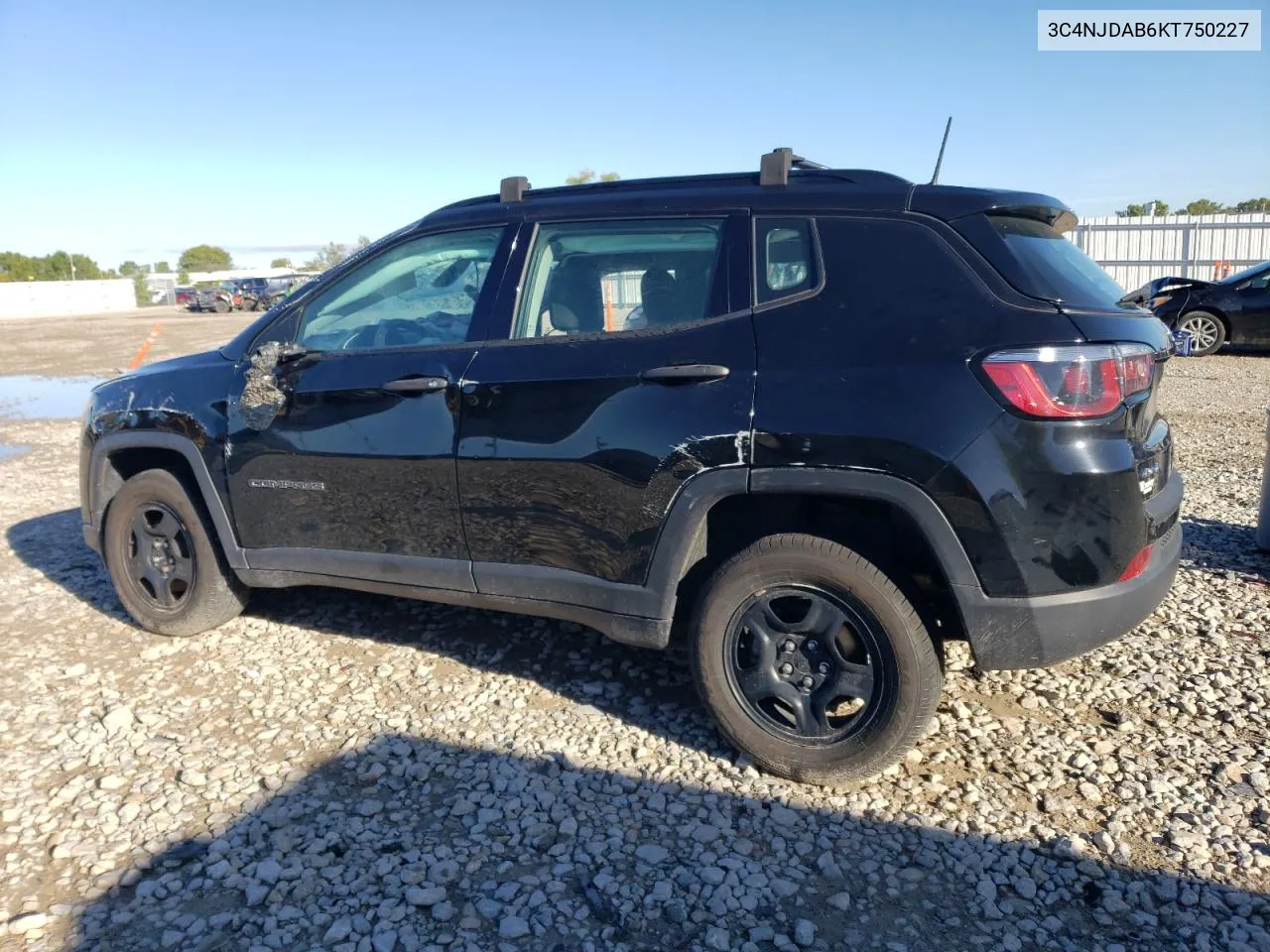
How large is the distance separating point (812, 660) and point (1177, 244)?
2384 centimetres

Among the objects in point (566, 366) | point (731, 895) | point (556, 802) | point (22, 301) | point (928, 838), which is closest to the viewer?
point (731, 895)

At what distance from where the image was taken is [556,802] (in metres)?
3.12

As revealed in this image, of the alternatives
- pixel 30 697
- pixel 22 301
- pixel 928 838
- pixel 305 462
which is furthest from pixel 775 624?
pixel 22 301

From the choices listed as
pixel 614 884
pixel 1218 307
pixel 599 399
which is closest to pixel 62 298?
pixel 1218 307

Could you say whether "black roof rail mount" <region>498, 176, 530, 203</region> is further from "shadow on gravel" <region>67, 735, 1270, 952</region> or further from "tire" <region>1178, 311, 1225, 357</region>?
"tire" <region>1178, 311, 1225, 357</region>

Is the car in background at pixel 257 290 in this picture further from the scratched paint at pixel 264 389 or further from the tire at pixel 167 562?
the scratched paint at pixel 264 389

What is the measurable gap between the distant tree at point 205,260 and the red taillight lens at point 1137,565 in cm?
11667

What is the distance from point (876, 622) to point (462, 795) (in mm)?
1520

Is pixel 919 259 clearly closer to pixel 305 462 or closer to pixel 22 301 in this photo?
pixel 305 462

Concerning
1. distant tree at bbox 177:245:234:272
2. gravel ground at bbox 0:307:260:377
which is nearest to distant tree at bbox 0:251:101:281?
distant tree at bbox 177:245:234:272

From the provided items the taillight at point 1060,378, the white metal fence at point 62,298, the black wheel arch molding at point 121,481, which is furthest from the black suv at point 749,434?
the white metal fence at point 62,298

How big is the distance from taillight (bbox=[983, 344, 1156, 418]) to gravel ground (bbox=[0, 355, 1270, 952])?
130cm

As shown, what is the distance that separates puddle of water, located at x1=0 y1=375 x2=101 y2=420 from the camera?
11812 mm

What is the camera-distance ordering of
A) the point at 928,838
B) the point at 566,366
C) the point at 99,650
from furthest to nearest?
1. the point at 99,650
2. the point at 566,366
3. the point at 928,838
